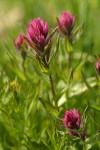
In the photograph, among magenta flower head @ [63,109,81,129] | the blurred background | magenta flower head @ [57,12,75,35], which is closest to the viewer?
magenta flower head @ [63,109,81,129]

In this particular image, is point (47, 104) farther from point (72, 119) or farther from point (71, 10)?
point (71, 10)

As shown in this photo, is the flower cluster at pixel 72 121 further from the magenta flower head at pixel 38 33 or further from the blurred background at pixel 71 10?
the blurred background at pixel 71 10

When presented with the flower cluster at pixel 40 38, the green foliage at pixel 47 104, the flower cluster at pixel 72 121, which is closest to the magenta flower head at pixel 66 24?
the green foliage at pixel 47 104

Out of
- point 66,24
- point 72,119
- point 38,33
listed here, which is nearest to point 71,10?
point 66,24

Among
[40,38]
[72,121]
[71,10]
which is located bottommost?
[72,121]

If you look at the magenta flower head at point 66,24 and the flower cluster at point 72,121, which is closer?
the flower cluster at point 72,121

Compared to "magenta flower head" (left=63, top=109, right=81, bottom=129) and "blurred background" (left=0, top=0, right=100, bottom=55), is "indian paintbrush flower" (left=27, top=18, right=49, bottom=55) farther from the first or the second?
"blurred background" (left=0, top=0, right=100, bottom=55)

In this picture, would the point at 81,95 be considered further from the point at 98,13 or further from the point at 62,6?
the point at 62,6

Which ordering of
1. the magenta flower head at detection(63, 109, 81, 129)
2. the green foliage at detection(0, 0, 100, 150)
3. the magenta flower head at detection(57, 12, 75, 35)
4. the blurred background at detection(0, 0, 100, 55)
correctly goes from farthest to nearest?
the blurred background at detection(0, 0, 100, 55) < the magenta flower head at detection(57, 12, 75, 35) < the green foliage at detection(0, 0, 100, 150) < the magenta flower head at detection(63, 109, 81, 129)

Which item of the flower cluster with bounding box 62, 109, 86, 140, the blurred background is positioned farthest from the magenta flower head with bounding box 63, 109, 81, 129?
the blurred background
